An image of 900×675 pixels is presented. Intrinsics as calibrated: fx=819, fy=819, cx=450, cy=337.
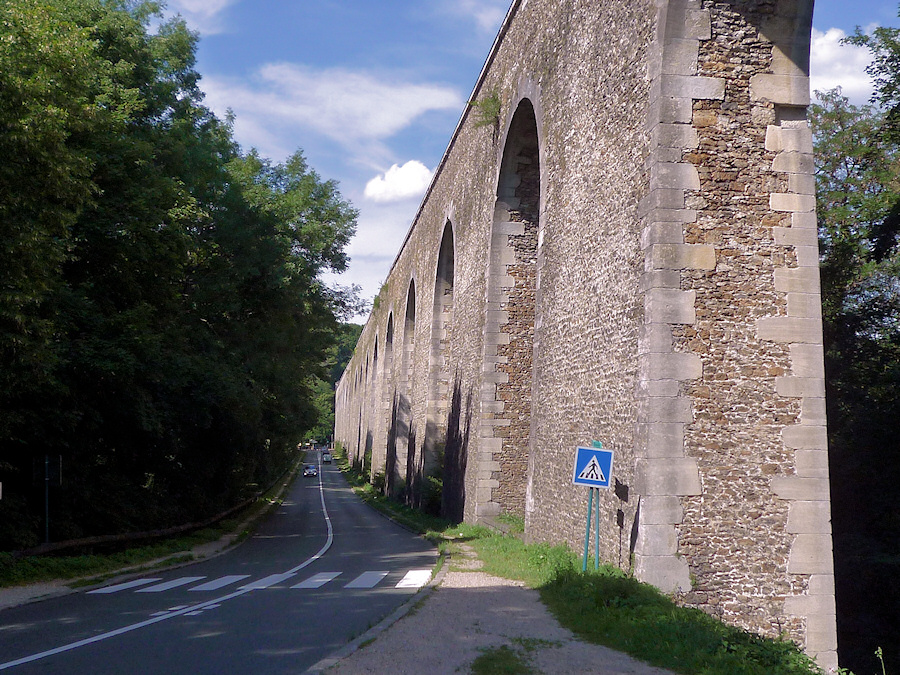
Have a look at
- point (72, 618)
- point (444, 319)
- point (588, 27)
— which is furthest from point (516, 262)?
point (72, 618)

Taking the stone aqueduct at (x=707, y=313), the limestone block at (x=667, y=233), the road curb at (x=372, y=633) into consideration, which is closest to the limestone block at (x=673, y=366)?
the stone aqueduct at (x=707, y=313)

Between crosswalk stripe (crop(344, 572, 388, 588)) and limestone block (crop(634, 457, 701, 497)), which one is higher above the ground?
limestone block (crop(634, 457, 701, 497))

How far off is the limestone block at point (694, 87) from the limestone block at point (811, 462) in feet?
14.4

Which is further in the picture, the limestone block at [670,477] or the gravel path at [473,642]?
the limestone block at [670,477]

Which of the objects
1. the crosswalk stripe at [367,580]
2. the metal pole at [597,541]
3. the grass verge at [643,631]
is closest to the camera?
the grass verge at [643,631]

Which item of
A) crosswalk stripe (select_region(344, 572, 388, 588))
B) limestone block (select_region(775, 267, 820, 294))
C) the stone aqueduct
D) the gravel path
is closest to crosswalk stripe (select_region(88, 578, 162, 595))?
crosswalk stripe (select_region(344, 572, 388, 588))

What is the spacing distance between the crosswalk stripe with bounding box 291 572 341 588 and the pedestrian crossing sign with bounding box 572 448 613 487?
15.8ft

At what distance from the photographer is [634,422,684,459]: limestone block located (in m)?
9.38

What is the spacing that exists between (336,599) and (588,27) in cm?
932

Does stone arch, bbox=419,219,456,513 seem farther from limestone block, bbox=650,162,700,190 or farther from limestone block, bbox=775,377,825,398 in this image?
limestone block, bbox=775,377,825,398

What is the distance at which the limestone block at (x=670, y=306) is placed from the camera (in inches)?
379

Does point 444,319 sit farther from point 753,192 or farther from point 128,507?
point 753,192

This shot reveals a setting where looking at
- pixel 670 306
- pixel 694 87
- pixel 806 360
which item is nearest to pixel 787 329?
pixel 806 360

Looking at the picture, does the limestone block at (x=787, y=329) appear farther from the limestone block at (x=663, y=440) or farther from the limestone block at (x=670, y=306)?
the limestone block at (x=663, y=440)
